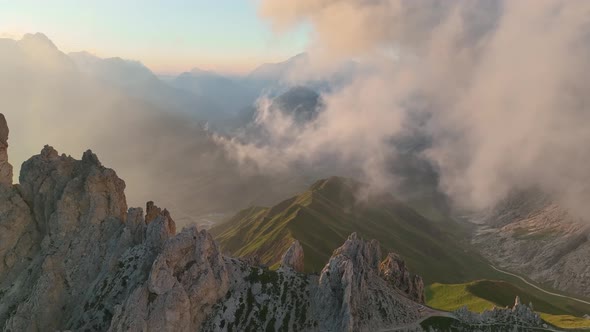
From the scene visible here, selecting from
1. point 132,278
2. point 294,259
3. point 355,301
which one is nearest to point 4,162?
point 132,278

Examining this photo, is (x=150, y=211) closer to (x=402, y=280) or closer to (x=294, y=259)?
(x=294, y=259)

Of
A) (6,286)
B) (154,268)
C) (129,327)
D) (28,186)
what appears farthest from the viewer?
(28,186)

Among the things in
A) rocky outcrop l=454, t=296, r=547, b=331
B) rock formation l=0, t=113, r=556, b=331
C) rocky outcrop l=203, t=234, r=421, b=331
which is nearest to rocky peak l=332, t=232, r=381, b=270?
rocky outcrop l=203, t=234, r=421, b=331

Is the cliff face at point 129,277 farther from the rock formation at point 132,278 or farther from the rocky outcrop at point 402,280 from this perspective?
the rocky outcrop at point 402,280

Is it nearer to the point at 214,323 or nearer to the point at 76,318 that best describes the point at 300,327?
the point at 214,323

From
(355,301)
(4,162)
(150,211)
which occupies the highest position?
(150,211)

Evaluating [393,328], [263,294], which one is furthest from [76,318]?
[393,328]

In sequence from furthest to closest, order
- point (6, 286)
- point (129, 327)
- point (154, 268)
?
1. point (6, 286)
2. point (154, 268)
3. point (129, 327)

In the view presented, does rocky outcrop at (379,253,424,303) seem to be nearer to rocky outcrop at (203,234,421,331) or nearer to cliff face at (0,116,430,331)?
rocky outcrop at (203,234,421,331)

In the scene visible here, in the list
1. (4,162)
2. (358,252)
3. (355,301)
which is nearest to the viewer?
(355,301)

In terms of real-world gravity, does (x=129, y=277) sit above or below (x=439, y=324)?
below

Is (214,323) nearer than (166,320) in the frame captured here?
No
